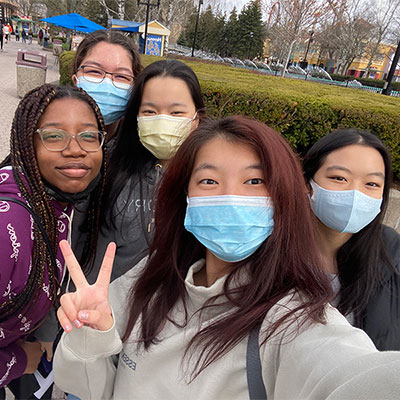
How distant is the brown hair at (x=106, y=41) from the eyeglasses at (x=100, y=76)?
16 cm

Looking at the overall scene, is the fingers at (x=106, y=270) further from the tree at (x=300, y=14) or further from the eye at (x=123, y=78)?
the tree at (x=300, y=14)

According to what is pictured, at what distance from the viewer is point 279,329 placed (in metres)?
0.98

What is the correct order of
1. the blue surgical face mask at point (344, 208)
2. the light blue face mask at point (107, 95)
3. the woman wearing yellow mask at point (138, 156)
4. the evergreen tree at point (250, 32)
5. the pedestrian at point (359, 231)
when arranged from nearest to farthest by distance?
the pedestrian at point (359, 231)
the blue surgical face mask at point (344, 208)
the woman wearing yellow mask at point (138, 156)
the light blue face mask at point (107, 95)
the evergreen tree at point (250, 32)

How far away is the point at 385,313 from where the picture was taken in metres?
1.57

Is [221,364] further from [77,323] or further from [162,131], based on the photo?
[162,131]

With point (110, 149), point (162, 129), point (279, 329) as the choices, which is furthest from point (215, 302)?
point (110, 149)

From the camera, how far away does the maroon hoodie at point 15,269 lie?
1224 mm

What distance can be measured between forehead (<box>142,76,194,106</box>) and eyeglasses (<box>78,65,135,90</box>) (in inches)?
15.5

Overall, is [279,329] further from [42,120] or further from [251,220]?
[42,120]

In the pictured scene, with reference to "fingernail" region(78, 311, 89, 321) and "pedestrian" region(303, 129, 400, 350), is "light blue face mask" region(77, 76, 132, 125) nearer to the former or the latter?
"pedestrian" region(303, 129, 400, 350)

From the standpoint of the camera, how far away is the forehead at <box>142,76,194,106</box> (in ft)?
6.39

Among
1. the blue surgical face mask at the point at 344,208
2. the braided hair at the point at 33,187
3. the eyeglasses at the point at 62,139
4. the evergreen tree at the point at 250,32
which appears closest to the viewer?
the braided hair at the point at 33,187

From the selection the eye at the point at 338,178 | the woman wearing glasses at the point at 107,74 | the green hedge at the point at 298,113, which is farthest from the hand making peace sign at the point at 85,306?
the green hedge at the point at 298,113

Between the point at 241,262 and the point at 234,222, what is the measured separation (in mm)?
170
